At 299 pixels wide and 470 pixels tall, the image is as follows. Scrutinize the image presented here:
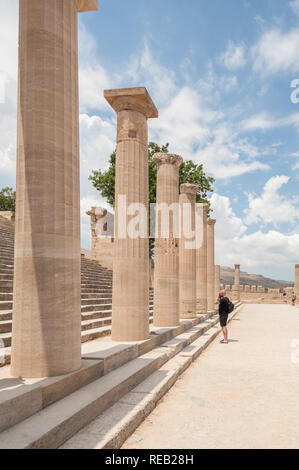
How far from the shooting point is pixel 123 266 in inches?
344

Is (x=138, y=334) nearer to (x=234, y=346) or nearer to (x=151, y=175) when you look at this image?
(x=234, y=346)

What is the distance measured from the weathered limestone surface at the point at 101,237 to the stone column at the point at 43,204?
2066 cm

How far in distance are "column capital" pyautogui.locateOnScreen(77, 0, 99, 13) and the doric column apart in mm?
7088

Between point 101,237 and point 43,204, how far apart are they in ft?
71.2

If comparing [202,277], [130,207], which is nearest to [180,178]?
[202,277]

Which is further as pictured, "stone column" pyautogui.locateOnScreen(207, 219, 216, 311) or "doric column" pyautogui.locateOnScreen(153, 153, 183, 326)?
"stone column" pyautogui.locateOnScreen(207, 219, 216, 311)

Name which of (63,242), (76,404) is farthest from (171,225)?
(76,404)

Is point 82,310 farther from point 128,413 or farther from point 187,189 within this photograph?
point 187,189

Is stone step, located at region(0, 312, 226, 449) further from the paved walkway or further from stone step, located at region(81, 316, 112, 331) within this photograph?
stone step, located at region(81, 316, 112, 331)

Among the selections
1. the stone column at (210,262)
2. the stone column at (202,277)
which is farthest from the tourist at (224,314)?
the stone column at (210,262)

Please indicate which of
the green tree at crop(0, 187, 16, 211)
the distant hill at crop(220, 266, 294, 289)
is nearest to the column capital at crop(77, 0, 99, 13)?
the green tree at crop(0, 187, 16, 211)

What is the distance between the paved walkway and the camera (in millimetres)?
4520

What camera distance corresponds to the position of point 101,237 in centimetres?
2655

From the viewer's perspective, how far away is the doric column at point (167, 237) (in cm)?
1233
